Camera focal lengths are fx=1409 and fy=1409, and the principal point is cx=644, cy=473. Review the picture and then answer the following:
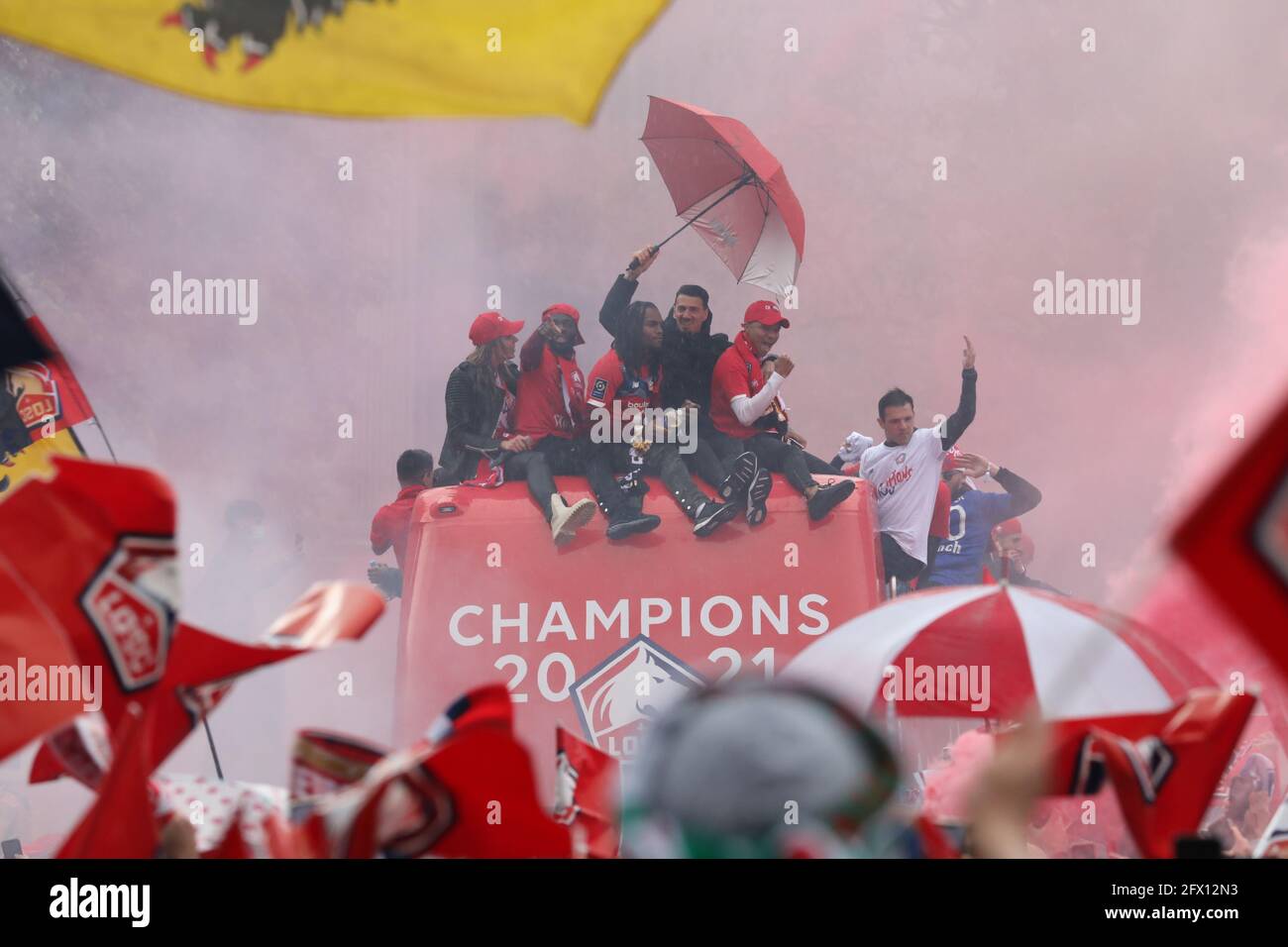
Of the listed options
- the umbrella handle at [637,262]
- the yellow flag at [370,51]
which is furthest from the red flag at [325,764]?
the yellow flag at [370,51]

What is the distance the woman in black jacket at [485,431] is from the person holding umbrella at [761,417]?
2.36 feet

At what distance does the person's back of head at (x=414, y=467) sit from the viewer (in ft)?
17.5

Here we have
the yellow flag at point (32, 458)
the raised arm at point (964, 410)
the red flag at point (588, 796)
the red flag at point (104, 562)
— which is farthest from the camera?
the yellow flag at point (32, 458)

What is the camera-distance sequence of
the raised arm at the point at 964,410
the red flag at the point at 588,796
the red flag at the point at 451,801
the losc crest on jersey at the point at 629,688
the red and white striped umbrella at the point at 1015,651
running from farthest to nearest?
the raised arm at the point at 964,410, the losc crest on jersey at the point at 629,688, the red and white striped umbrella at the point at 1015,651, the red flag at the point at 588,796, the red flag at the point at 451,801

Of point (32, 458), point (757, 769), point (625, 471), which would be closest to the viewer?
point (757, 769)

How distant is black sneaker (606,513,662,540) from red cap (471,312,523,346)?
83 centimetres

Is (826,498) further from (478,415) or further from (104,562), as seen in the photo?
(104,562)

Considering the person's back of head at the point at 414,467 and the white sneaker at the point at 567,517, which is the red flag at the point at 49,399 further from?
the white sneaker at the point at 567,517

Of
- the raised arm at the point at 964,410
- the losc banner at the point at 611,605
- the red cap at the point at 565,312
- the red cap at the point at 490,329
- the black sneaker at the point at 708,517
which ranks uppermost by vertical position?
the red cap at the point at 565,312

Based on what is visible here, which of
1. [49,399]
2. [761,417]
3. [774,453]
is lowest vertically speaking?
[774,453]

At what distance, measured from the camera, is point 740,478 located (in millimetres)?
5254

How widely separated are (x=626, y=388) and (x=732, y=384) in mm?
398

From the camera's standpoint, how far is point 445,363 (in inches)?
212

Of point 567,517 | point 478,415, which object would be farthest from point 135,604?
point 478,415
